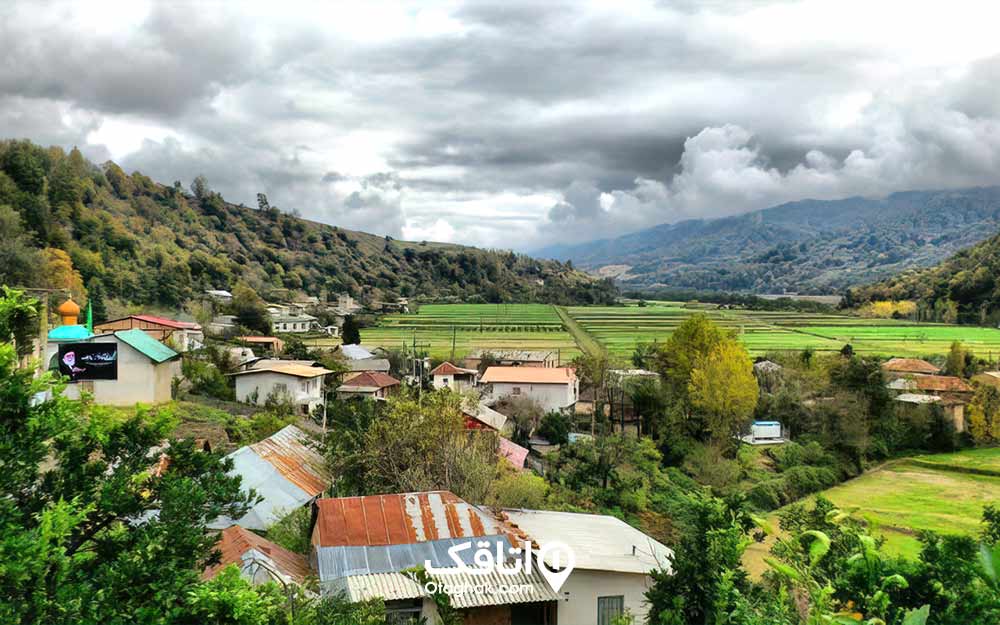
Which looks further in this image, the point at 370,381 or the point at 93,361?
the point at 370,381

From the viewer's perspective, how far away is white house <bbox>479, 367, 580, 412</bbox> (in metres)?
39.7

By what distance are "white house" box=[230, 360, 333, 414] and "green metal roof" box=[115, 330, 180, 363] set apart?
7907 millimetres

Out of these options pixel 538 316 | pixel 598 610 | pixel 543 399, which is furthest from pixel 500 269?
pixel 598 610

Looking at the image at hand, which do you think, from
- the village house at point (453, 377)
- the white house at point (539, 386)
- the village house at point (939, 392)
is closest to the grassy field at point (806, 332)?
the village house at point (939, 392)

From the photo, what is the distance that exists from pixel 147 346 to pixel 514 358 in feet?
86.6

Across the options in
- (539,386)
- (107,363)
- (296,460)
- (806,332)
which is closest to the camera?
(296,460)

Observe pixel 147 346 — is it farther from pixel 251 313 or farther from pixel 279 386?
pixel 251 313

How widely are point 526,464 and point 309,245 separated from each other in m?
95.2

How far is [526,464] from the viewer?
29.8m

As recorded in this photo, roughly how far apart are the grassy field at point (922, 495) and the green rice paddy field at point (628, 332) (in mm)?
16181

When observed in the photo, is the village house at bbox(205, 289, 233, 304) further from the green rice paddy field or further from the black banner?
the black banner

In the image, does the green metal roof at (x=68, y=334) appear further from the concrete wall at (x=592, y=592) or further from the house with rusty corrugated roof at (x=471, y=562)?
the concrete wall at (x=592, y=592)

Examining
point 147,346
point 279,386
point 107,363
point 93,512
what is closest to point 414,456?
point 93,512

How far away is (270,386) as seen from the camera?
3616 cm
